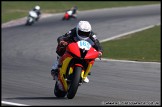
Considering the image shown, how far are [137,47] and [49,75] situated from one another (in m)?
6.32

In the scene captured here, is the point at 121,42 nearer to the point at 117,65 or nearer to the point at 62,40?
the point at 117,65

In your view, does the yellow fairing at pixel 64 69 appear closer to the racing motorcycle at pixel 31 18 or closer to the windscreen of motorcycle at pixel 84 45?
the windscreen of motorcycle at pixel 84 45

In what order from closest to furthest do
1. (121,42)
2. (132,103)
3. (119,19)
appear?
(132,103), (121,42), (119,19)

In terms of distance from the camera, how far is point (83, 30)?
31.6 ft

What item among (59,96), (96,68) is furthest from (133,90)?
(96,68)

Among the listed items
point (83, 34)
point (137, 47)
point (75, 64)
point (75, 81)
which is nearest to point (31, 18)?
point (137, 47)

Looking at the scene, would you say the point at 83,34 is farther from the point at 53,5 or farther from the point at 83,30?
the point at 53,5

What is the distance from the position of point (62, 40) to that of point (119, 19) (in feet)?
70.0

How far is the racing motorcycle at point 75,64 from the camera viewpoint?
9250 millimetres

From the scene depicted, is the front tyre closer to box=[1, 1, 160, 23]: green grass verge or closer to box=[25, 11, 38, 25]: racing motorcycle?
box=[25, 11, 38, 25]: racing motorcycle

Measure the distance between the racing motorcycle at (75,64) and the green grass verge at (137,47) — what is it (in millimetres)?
6901

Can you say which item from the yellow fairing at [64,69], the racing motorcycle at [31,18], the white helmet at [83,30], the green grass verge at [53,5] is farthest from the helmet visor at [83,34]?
the green grass verge at [53,5]

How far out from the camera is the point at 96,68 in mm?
15375

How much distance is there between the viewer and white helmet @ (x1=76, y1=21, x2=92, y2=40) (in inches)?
379
